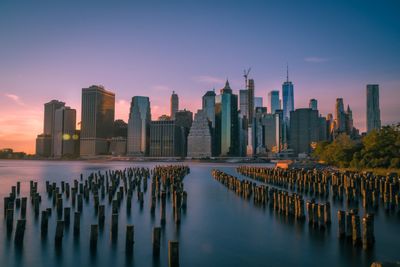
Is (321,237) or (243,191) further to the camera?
(243,191)

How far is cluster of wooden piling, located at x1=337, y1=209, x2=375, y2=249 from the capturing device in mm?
22469

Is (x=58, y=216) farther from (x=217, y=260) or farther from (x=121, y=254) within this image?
(x=217, y=260)

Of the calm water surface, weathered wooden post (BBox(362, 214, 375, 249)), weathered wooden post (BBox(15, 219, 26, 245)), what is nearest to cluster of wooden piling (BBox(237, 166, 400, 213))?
the calm water surface

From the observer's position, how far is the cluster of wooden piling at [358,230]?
73.7ft

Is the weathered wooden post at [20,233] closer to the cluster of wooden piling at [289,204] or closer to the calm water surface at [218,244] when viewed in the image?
the calm water surface at [218,244]

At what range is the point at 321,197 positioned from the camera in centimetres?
4744

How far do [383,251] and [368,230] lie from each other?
5.77ft

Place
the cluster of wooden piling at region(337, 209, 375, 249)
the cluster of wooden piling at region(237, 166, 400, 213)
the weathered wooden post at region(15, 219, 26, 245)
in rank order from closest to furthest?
the cluster of wooden piling at region(337, 209, 375, 249) → the weathered wooden post at region(15, 219, 26, 245) → the cluster of wooden piling at region(237, 166, 400, 213)

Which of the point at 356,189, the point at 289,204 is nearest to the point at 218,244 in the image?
the point at 289,204

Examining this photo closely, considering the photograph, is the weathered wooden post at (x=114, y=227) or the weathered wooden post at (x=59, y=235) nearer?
the weathered wooden post at (x=59, y=235)

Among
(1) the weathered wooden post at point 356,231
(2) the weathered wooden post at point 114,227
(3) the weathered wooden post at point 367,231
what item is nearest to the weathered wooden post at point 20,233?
(2) the weathered wooden post at point 114,227

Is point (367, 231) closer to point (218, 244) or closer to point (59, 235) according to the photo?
point (218, 244)

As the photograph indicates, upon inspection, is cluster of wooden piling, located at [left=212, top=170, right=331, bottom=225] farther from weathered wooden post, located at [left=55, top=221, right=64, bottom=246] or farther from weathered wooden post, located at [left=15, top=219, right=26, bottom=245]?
weathered wooden post, located at [left=15, top=219, right=26, bottom=245]

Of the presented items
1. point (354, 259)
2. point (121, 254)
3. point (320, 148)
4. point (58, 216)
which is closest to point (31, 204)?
point (58, 216)
